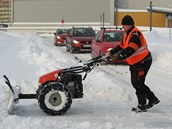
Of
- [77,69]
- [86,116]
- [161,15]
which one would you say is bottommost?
[86,116]

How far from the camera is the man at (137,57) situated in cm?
725

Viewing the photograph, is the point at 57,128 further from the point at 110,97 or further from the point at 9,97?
the point at 110,97

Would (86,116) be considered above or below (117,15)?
below

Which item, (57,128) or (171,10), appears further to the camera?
(171,10)

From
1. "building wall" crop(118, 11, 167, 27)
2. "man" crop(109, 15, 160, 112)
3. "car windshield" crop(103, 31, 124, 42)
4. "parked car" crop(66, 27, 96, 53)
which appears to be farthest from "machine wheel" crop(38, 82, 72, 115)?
"building wall" crop(118, 11, 167, 27)

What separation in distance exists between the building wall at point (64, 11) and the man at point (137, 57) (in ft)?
278

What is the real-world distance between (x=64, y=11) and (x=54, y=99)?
284 feet

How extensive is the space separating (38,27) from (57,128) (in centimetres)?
8483

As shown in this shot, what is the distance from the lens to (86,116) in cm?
717

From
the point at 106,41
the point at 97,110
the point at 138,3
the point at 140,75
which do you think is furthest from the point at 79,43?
the point at 138,3

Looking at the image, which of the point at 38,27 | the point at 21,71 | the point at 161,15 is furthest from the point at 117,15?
the point at 21,71

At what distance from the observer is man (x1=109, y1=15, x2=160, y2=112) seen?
7.25 meters

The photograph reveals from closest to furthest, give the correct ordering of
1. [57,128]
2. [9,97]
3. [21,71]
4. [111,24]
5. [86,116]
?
1. [57,128]
2. [86,116]
3. [9,97]
4. [21,71]
5. [111,24]

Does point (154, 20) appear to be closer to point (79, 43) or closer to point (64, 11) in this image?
point (64, 11)
